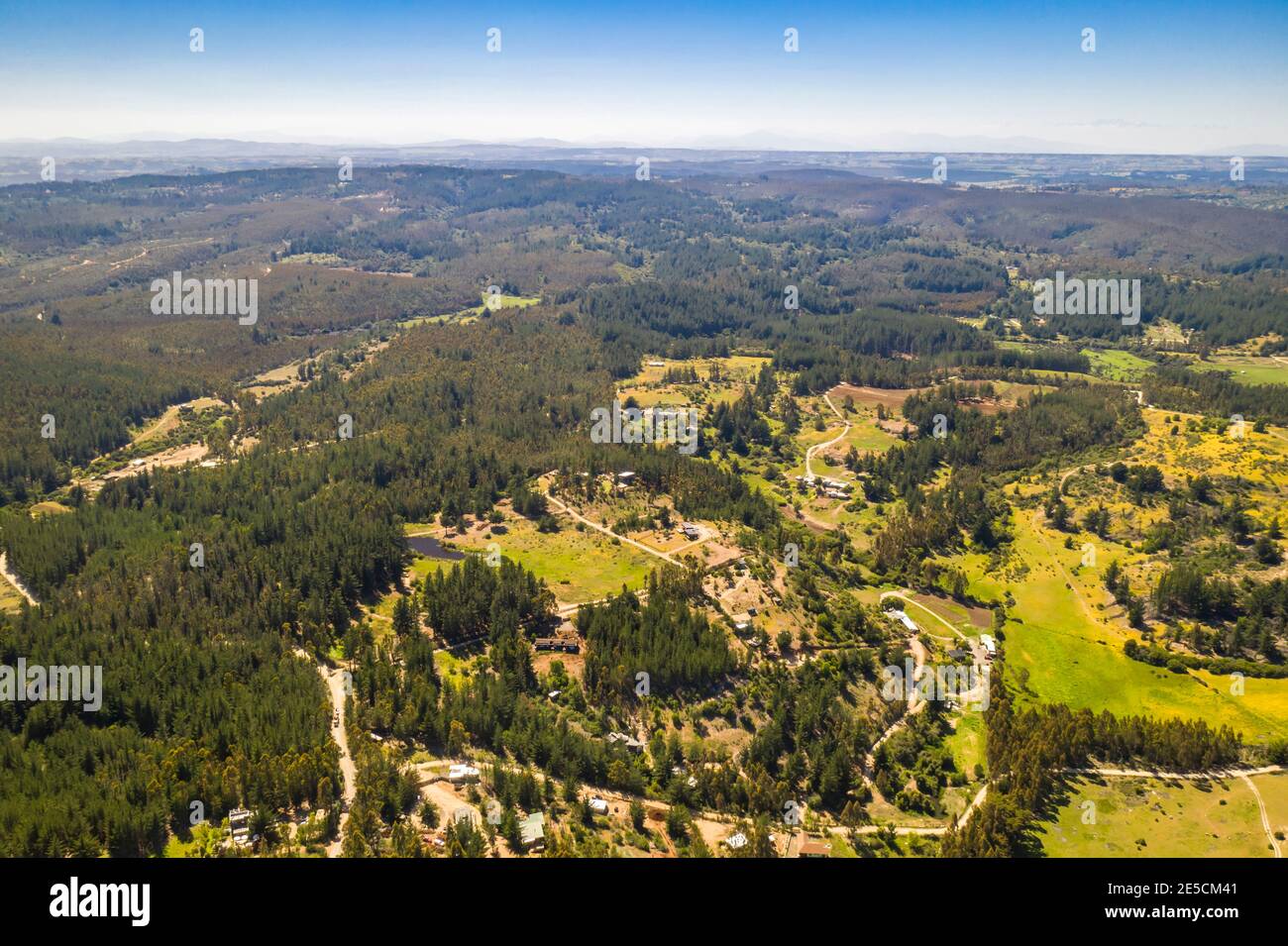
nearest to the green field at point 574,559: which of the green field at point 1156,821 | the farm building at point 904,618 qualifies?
the farm building at point 904,618

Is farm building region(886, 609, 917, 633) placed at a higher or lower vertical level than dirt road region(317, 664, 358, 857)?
higher

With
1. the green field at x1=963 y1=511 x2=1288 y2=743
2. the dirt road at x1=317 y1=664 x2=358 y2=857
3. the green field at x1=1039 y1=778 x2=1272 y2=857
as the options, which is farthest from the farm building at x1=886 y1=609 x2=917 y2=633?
the dirt road at x1=317 y1=664 x2=358 y2=857

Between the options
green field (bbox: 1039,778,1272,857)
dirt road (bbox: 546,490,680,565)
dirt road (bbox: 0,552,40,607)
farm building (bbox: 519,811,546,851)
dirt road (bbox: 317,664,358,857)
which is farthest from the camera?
dirt road (bbox: 546,490,680,565)

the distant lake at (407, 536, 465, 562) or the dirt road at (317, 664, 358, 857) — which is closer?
the dirt road at (317, 664, 358, 857)

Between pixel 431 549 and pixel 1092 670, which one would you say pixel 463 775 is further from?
pixel 1092 670

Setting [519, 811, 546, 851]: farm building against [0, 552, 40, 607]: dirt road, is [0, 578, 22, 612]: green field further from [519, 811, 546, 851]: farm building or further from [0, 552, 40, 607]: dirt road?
[519, 811, 546, 851]: farm building

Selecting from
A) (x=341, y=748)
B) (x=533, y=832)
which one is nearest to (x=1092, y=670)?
(x=533, y=832)
